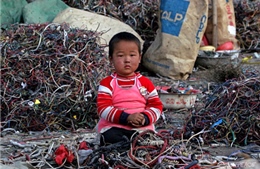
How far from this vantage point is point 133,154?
375 centimetres

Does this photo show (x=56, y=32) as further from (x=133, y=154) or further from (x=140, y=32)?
(x=140, y=32)

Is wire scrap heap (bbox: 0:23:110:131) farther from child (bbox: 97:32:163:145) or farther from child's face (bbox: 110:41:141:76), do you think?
child's face (bbox: 110:41:141:76)

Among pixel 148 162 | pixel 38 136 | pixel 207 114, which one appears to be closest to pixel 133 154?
A: pixel 148 162

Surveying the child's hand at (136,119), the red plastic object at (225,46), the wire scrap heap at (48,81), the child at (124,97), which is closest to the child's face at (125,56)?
the child at (124,97)

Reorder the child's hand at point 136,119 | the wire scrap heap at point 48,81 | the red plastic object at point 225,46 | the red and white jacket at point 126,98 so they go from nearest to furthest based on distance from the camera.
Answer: the child's hand at point 136,119 < the red and white jacket at point 126,98 < the wire scrap heap at point 48,81 < the red plastic object at point 225,46

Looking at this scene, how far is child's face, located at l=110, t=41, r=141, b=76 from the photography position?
3926 mm

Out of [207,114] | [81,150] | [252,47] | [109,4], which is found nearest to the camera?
[81,150]

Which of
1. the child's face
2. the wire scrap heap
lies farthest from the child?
the wire scrap heap

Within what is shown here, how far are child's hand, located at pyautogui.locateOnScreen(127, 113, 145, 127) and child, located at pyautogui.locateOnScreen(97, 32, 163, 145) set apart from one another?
0.01 meters

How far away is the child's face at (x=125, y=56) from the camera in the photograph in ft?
12.9

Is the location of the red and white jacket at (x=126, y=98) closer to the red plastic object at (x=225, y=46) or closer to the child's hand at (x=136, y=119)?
the child's hand at (x=136, y=119)

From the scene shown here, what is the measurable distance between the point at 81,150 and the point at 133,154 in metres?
0.55

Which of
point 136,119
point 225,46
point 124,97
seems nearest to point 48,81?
point 124,97

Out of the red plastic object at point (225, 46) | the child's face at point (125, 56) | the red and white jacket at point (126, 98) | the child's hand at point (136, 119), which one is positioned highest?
the child's face at point (125, 56)
